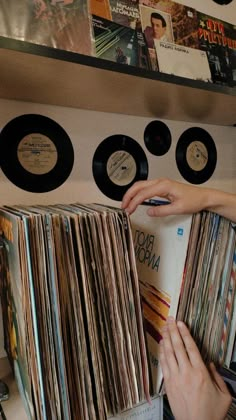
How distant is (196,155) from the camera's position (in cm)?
108

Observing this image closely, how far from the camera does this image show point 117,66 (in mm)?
591

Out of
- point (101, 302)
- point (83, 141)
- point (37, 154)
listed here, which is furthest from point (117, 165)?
point (101, 302)

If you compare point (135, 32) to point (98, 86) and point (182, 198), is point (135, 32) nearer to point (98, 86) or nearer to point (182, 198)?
point (98, 86)

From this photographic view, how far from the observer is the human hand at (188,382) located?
554 millimetres

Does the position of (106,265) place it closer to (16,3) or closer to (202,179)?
(16,3)

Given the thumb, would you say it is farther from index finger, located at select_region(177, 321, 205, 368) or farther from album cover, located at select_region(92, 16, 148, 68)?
album cover, located at select_region(92, 16, 148, 68)

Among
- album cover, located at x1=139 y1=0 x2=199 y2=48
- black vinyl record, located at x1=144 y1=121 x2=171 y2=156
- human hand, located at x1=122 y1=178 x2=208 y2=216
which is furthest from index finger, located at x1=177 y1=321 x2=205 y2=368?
album cover, located at x1=139 y1=0 x2=199 y2=48

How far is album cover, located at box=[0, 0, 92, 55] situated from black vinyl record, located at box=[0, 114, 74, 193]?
204mm

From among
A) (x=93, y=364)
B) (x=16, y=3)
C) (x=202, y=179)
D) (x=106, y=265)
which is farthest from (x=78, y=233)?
(x=202, y=179)

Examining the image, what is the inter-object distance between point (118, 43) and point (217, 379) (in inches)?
32.5

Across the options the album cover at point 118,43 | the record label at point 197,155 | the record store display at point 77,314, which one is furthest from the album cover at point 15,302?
the record label at point 197,155

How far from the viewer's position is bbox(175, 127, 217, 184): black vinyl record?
1043 mm

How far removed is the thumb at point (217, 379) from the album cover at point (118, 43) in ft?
2.43

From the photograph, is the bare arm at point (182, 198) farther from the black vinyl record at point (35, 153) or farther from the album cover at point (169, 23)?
the album cover at point (169, 23)
